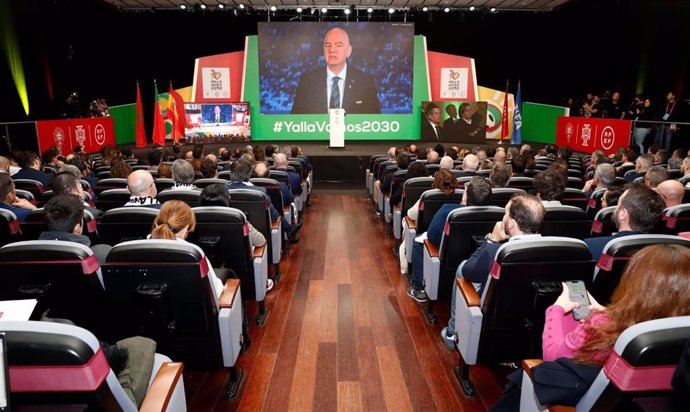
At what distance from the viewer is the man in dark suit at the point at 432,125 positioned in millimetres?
13297

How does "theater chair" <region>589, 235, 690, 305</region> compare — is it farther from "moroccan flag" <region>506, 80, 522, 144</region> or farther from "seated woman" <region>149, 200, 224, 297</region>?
"moroccan flag" <region>506, 80, 522, 144</region>

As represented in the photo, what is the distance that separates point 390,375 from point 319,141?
1121cm

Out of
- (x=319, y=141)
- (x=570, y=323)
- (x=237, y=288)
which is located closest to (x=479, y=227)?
(x=570, y=323)

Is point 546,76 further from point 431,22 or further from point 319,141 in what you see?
point 319,141

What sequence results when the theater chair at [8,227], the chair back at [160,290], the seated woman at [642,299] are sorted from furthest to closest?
the theater chair at [8,227], the chair back at [160,290], the seated woman at [642,299]

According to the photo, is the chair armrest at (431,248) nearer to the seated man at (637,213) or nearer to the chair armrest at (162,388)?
the seated man at (637,213)

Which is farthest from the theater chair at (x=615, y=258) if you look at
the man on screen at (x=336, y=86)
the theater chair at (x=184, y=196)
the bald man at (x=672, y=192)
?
the man on screen at (x=336, y=86)

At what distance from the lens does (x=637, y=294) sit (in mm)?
1331

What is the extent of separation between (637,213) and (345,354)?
1899 mm

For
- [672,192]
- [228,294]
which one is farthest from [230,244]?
[672,192]

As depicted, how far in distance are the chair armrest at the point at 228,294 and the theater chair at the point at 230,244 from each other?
13.3 inches

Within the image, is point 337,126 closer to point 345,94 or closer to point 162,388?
point 345,94

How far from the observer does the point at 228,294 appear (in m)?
2.46

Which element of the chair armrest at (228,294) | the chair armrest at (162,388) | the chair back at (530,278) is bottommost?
the chair armrest at (162,388)
